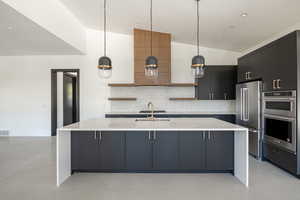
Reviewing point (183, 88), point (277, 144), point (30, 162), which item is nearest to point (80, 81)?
point (30, 162)

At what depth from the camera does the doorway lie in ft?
19.1

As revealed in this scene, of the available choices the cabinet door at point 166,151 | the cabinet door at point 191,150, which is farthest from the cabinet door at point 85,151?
the cabinet door at point 191,150

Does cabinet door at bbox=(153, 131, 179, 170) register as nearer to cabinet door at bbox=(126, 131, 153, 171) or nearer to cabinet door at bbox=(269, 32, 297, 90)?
cabinet door at bbox=(126, 131, 153, 171)

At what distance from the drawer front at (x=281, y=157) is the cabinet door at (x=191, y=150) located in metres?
1.33

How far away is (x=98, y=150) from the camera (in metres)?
2.91

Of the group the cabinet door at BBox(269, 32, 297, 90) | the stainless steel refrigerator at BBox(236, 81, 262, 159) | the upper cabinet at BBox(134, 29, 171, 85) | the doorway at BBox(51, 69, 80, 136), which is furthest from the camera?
the doorway at BBox(51, 69, 80, 136)

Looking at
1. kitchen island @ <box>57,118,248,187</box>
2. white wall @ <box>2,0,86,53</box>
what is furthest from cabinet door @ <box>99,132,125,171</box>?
white wall @ <box>2,0,86,53</box>

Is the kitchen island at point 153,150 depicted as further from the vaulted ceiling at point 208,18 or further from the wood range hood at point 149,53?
the wood range hood at point 149,53

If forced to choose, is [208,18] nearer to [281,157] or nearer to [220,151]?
[220,151]

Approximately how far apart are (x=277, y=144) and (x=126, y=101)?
3.95 metres

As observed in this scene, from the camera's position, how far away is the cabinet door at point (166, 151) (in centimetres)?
288

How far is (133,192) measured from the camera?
2.40 metres

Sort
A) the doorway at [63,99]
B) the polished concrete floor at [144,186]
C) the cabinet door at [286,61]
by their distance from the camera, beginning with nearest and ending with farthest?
the polished concrete floor at [144,186] → the cabinet door at [286,61] → the doorway at [63,99]

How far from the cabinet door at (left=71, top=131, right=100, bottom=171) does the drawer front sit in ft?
9.74
